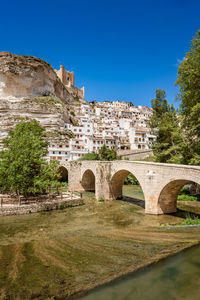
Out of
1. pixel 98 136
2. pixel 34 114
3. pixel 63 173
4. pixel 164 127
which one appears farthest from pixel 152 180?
pixel 34 114

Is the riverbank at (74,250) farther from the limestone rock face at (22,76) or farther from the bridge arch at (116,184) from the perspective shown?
the limestone rock face at (22,76)

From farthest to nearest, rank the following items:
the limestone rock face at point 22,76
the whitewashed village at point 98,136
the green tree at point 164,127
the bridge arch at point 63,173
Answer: the limestone rock face at point 22,76 < the whitewashed village at point 98,136 < the bridge arch at point 63,173 < the green tree at point 164,127

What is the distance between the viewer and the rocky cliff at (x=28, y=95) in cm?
5022

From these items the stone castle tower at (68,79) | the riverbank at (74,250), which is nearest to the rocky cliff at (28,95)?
the stone castle tower at (68,79)

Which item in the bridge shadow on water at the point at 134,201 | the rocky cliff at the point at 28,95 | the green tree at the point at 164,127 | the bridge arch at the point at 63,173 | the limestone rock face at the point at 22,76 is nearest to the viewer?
the bridge shadow on water at the point at 134,201

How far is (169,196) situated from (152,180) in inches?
65.0

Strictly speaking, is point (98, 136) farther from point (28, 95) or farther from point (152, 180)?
point (152, 180)

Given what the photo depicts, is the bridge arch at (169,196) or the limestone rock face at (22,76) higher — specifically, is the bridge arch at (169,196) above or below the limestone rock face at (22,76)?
below

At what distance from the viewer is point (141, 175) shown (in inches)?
580

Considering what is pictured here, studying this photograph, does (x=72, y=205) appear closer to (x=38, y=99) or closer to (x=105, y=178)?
(x=105, y=178)

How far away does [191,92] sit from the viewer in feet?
52.8

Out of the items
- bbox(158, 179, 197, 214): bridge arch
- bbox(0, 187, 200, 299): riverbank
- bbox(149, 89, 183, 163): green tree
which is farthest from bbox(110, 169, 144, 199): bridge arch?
bbox(149, 89, 183, 163): green tree

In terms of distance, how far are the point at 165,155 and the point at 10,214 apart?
18851 mm

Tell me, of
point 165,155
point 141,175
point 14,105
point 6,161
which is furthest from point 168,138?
point 14,105
